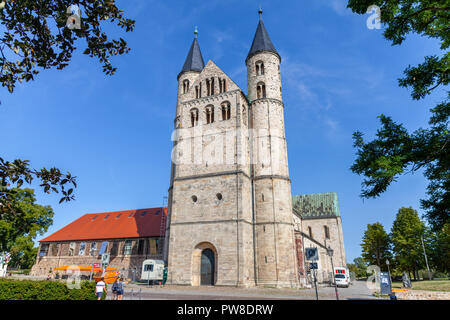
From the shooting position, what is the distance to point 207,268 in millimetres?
25891

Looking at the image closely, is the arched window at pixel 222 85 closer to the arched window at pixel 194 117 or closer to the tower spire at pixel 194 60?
the arched window at pixel 194 117

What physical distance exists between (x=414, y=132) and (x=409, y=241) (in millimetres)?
40224

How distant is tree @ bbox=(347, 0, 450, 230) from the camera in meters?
9.28

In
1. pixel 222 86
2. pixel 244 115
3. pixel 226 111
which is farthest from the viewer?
pixel 222 86

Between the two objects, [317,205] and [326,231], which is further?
[317,205]

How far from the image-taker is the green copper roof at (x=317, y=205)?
53.9m

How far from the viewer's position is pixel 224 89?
104 feet

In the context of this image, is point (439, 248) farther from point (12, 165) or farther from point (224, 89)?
point (12, 165)

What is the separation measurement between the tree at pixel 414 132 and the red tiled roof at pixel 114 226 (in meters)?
31.2

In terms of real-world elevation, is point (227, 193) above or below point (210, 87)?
below

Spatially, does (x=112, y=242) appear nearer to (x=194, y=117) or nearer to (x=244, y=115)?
(x=194, y=117)

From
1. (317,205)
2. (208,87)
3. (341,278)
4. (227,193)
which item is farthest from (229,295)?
(317,205)
